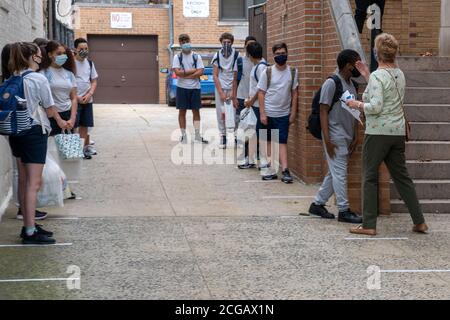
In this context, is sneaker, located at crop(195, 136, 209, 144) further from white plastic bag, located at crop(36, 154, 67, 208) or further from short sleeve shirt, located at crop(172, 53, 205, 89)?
white plastic bag, located at crop(36, 154, 67, 208)

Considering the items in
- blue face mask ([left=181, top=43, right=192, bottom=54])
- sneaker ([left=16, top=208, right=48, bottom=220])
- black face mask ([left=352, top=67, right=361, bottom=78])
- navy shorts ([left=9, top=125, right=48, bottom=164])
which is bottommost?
sneaker ([left=16, top=208, right=48, bottom=220])

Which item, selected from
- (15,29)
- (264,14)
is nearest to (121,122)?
(264,14)

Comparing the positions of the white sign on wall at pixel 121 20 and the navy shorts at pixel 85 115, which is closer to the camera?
the navy shorts at pixel 85 115

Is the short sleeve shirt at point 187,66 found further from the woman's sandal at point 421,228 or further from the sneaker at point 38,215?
the woman's sandal at point 421,228

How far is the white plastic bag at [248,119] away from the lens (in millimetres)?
10836

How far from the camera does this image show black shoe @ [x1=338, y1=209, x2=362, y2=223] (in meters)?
7.79

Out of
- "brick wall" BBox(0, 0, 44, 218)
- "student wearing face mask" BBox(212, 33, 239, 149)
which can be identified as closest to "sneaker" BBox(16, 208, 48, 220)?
"brick wall" BBox(0, 0, 44, 218)

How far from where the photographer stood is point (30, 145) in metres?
6.68

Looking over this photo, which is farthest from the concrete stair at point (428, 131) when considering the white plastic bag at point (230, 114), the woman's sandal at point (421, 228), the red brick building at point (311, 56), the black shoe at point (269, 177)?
the white plastic bag at point (230, 114)

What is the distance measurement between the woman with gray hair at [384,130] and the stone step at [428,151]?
64.9 inches

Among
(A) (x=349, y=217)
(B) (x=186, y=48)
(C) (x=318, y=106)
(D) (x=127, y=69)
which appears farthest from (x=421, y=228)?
(D) (x=127, y=69)

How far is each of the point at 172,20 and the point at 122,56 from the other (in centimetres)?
255

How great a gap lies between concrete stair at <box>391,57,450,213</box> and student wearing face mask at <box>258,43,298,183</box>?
1.53 metres

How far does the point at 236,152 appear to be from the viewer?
12.7 metres
